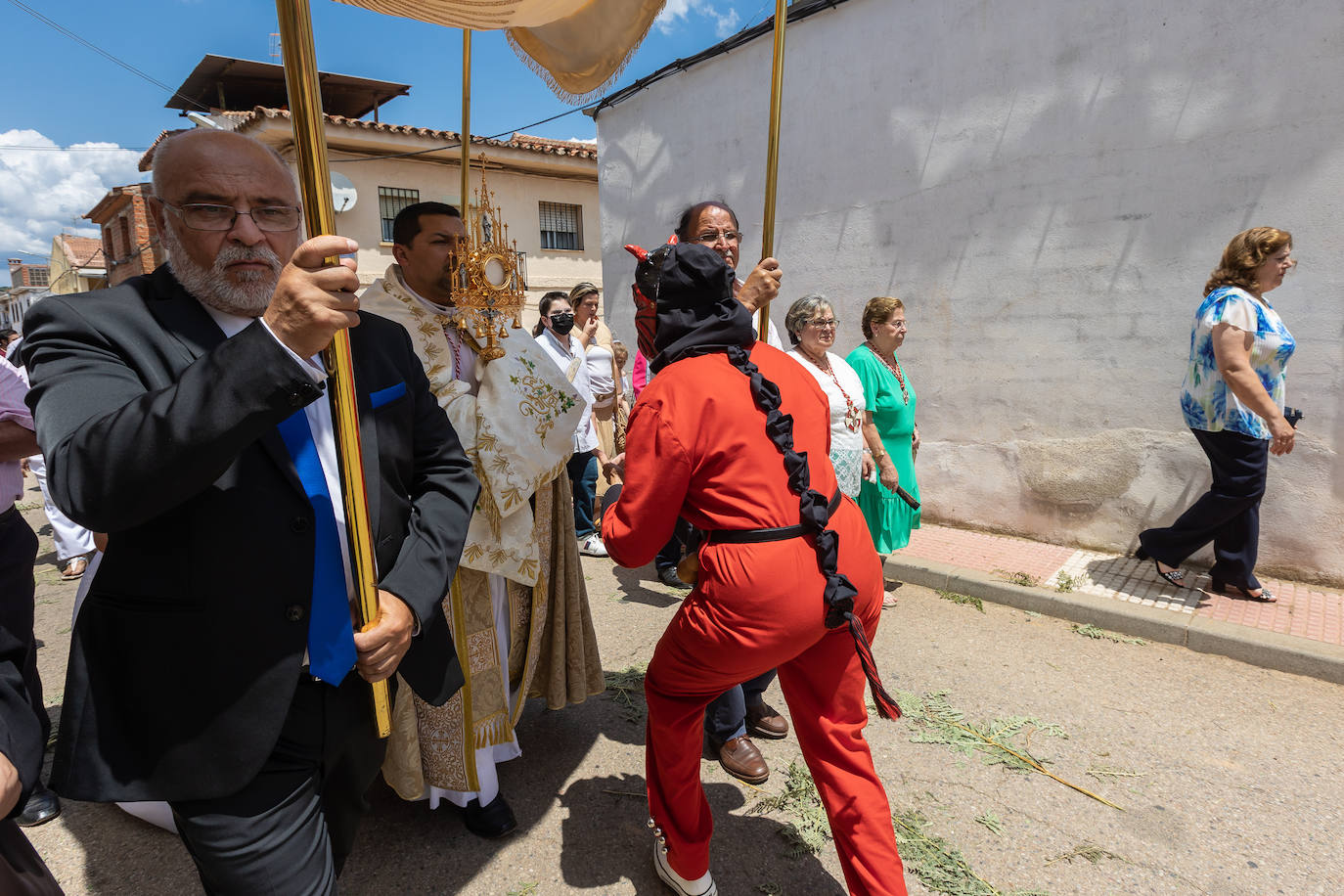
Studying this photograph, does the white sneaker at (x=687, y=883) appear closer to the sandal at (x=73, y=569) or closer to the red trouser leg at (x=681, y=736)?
the red trouser leg at (x=681, y=736)

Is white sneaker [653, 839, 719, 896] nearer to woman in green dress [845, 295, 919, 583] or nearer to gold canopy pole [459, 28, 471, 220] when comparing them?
gold canopy pole [459, 28, 471, 220]

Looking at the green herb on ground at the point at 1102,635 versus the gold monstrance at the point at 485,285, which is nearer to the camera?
the gold monstrance at the point at 485,285

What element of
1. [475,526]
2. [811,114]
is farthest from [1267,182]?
[475,526]

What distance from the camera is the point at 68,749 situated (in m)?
1.31

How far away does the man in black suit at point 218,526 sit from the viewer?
1.06 meters

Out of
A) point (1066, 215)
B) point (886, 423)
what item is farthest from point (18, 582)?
point (1066, 215)

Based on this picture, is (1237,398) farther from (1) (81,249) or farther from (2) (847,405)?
(1) (81,249)

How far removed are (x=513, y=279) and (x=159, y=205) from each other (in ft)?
4.47

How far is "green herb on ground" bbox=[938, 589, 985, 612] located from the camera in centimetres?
468

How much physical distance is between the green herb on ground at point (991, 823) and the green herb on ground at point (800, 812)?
20.6 inches

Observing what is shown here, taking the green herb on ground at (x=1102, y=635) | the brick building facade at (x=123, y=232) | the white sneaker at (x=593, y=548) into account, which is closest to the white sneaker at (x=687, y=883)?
the green herb on ground at (x=1102, y=635)

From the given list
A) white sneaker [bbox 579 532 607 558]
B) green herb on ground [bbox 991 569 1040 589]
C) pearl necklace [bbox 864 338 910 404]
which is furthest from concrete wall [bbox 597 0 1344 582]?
white sneaker [bbox 579 532 607 558]

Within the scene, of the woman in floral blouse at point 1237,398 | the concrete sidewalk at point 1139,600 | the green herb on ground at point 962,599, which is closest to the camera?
the concrete sidewalk at point 1139,600

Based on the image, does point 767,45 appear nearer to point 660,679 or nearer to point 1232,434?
point 1232,434
